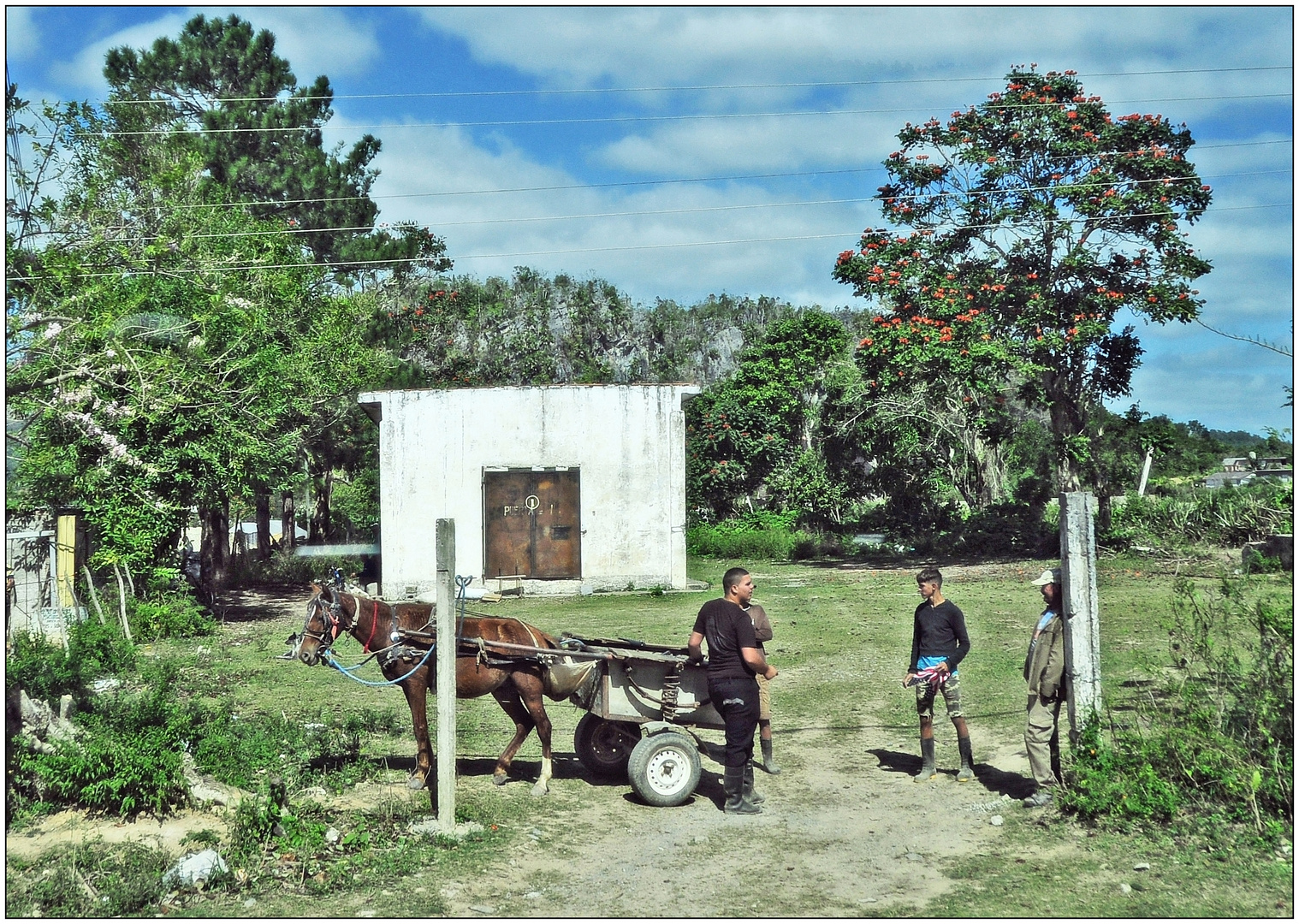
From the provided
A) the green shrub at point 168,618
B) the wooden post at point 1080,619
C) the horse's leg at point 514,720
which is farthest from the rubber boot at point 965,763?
the green shrub at point 168,618

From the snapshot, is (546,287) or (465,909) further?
(546,287)

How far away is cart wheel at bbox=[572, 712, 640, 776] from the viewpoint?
9586 millimetres

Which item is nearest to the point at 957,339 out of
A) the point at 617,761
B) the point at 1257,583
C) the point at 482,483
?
the point at 1257,583

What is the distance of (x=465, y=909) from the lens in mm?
6570

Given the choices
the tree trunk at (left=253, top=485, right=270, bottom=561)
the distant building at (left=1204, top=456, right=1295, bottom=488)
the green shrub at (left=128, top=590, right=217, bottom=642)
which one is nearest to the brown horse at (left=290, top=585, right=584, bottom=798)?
the green shrub at (left=128, top=590, right=217, bottom=642)

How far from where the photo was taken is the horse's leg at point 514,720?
9.38 meters

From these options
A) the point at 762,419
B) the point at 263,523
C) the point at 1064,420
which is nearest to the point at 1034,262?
→ the point at 1064,420

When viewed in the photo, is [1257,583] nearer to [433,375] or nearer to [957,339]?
[957,339]

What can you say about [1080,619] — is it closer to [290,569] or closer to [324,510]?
[290,569]

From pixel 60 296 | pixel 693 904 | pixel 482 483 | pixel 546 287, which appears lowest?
pixel 693 904

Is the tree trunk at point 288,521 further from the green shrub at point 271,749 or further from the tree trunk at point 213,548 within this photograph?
the green shrub at point 271,749

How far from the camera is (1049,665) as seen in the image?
862 cm

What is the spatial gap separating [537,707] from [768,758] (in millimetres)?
2113

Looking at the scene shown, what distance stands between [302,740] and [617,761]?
2.78m
